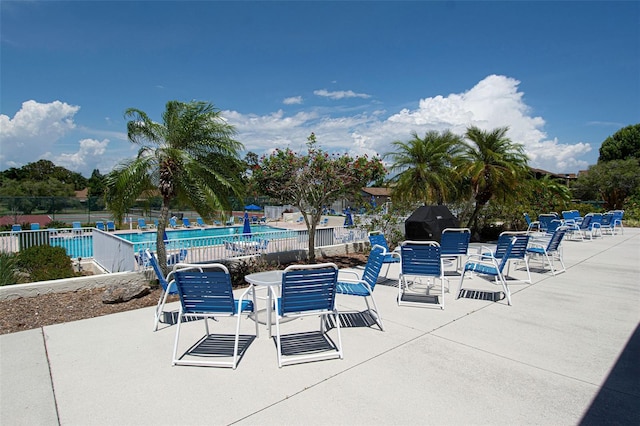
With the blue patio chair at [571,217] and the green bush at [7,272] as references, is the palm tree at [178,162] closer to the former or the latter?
the green bush at [7,272]

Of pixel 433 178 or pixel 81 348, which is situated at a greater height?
pixel 433 178

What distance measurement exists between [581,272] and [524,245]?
2605mm

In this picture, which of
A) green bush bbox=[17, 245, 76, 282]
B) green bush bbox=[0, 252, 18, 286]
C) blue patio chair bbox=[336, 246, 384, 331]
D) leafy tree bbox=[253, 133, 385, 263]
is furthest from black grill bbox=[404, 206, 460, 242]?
green bush bbox=[0, 252, 18, 286]

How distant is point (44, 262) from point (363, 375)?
27.4ft

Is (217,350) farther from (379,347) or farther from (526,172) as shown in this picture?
(526,172)

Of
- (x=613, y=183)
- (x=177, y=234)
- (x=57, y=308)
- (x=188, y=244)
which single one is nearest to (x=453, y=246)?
(x=57, y=308)

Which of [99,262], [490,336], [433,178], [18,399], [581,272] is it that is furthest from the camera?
[433,178]

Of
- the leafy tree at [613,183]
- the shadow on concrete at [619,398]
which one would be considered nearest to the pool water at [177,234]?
the shadow on concrete at [619,398]

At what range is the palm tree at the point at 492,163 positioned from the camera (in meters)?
12.8

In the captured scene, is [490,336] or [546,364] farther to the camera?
[490,336]

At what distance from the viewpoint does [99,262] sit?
36.8ft

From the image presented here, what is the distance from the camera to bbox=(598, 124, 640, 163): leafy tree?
5119 centimetres

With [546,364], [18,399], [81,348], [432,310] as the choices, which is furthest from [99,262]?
[546,364]

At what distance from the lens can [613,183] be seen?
27.7 meters
